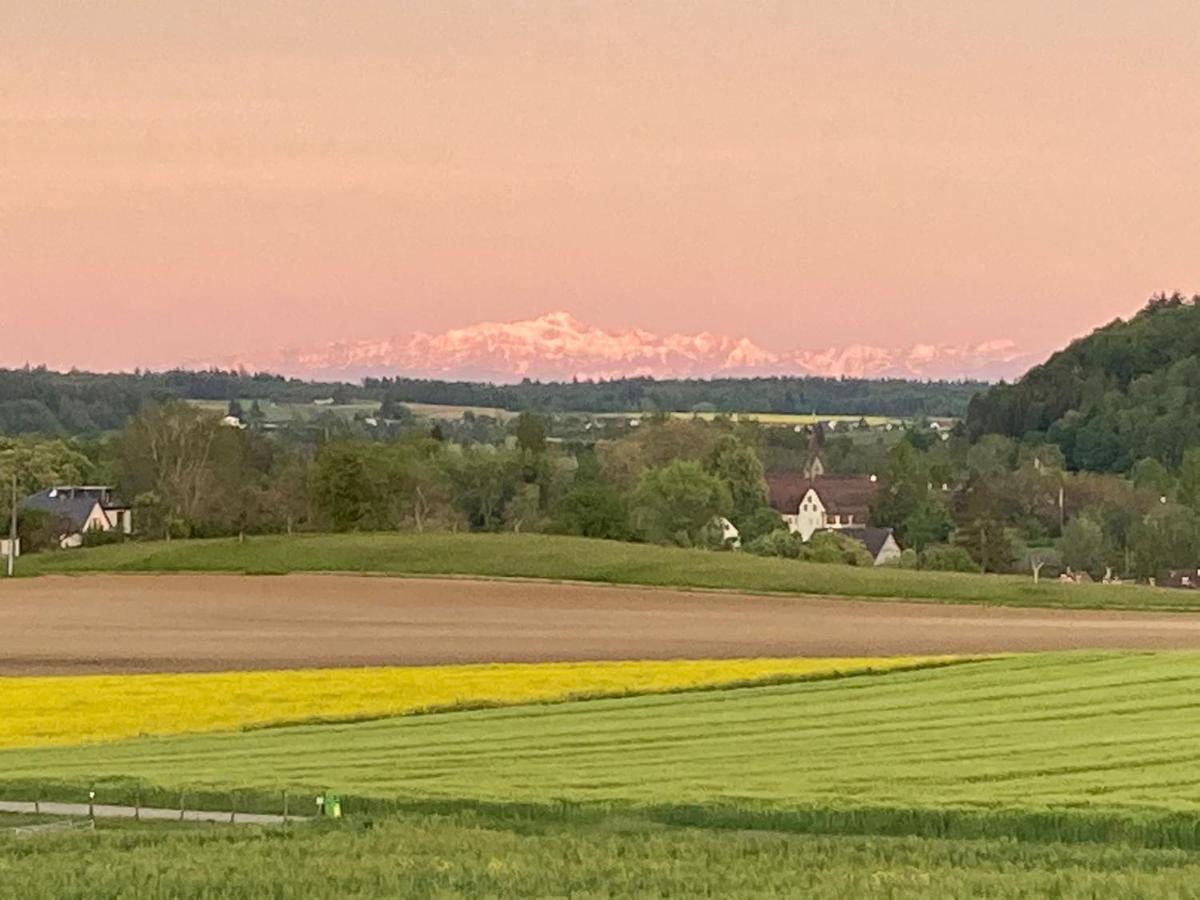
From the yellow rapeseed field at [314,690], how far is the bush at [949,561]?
54902mm

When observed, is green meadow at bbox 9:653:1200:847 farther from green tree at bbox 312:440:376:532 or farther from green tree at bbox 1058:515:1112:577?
green tree at bbox 1058:515:1112:577

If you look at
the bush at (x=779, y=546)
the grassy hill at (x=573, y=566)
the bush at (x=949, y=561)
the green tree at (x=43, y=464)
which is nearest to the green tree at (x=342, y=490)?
the grassy hill at (x=573, y=566)

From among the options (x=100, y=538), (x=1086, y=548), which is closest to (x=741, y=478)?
(x=1086, y=548)

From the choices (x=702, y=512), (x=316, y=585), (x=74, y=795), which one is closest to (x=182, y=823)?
(x=74, y=795)

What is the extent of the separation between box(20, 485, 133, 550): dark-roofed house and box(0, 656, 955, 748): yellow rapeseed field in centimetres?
7541

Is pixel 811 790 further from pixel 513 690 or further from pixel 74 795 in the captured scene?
pixel 513 690

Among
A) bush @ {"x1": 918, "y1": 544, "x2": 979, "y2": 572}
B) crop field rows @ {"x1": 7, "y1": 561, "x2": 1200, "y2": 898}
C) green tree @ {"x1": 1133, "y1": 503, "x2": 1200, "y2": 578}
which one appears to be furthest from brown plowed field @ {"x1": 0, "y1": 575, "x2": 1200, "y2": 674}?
green tree @ {"x1": 1133, "y1": 503, "x2": 1200, "y2": 578}

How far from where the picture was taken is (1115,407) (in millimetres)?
187875

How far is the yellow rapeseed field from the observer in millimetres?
44000

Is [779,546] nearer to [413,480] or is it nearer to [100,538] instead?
[413,480]

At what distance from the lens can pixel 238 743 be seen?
130ft

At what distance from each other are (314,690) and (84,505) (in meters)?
94.7

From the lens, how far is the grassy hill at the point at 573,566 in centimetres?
8162

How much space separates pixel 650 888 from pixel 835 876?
201 cm
